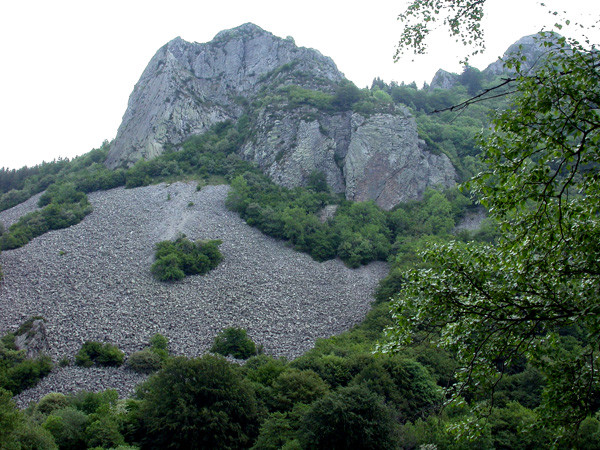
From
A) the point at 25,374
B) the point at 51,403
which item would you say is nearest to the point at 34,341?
the point at 25,374

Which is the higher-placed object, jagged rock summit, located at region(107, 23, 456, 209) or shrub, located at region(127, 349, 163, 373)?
jagged rock summit, located at region(107, 23, 456, 209)

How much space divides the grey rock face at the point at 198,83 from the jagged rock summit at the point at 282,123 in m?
0.18

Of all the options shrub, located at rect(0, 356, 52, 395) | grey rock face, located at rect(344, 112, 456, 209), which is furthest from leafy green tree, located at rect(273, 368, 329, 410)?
grey rock face, located at rect(344, 112, 456, 209)

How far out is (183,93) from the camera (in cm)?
6162

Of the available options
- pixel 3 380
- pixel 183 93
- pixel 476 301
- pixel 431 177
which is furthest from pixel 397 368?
pixel 183 93

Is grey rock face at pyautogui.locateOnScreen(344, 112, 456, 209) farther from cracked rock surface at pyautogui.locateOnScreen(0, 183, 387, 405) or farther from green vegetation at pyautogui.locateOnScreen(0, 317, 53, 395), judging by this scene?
green vegetation at pyautogui.locateOnScreen(0, 317, 53, 395)

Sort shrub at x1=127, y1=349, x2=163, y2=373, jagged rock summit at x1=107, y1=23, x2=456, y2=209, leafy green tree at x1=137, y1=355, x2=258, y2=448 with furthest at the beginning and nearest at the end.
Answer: jagged rock summit at x1=107, y1=23, x2=456, y2=209, shrub at x1=127, y1=349, x2=163, y2=373, leafy green tree at x1=137, y1=355, x2=258, y2=448

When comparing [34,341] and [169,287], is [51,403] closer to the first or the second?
[34,341]

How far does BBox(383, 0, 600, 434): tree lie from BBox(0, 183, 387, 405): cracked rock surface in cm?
1862

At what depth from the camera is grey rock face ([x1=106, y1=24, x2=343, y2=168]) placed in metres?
57.8

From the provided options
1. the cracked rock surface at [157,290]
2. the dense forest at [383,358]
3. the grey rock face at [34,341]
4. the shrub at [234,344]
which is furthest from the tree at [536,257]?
the grey rock face at [34,341]

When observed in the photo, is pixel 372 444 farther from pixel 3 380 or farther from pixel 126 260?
pixel 126 260

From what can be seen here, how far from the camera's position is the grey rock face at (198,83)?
5775 cm

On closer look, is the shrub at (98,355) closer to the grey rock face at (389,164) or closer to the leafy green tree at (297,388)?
the leafy green tree at (297,388)
